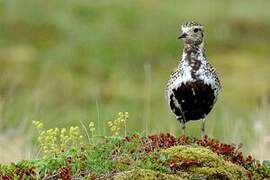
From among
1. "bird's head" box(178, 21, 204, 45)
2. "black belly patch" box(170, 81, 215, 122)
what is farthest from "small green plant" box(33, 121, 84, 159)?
"bird's head" box(178, 21, 204, 45)

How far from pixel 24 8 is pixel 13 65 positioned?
5.59m

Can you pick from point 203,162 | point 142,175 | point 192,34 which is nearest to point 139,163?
point 142,175

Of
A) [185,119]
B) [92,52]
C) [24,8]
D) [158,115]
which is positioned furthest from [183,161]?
[24,8]

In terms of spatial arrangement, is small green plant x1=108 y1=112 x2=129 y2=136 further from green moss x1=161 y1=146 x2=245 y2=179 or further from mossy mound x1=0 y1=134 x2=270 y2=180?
green moss x1=161 y1=146 x2=245 y2=179

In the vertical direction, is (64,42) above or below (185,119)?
above

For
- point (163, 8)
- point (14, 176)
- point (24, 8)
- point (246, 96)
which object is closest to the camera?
point (14, 176)

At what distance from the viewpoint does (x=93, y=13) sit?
32719 mm

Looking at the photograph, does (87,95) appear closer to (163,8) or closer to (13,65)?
(13,65)

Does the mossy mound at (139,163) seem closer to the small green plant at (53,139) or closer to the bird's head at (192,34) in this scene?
the small green plant at (53,139)

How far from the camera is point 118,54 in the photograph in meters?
28.6

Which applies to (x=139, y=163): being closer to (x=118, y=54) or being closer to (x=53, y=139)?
(x=53, y=139)

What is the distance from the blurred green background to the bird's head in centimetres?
844

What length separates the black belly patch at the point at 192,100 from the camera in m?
9.09

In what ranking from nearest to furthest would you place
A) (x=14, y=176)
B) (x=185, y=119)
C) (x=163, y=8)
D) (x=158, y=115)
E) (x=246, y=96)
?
(x=14, y=176), (x=185, y=119), (x=158, y=115), (x=246, y=96), (x=163, y=8)
